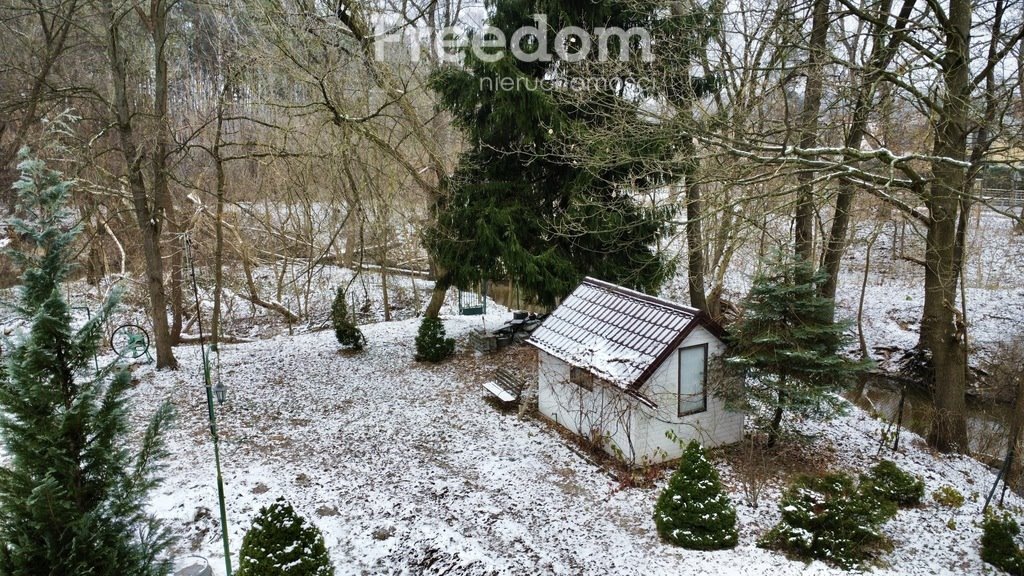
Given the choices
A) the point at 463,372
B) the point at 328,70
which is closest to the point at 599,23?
the point at 328,70

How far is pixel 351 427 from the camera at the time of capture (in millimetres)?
10648

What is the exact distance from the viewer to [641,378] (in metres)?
8.59

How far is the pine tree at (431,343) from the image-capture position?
14008 millimetres

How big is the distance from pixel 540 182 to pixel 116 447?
1103 cm

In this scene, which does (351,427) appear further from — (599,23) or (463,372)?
(599,23)

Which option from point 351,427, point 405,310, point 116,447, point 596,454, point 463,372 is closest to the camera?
point 116,447

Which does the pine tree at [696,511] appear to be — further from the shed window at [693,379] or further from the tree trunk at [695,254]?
the tree trunk at [695,254]

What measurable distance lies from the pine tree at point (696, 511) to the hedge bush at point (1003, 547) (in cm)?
289

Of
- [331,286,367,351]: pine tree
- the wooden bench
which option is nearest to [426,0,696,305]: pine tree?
the wooden bench

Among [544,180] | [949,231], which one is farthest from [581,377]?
[949,231]

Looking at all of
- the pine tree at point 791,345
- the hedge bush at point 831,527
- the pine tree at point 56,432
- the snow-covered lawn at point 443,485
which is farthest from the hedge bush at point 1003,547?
the pine tree at point 56,432

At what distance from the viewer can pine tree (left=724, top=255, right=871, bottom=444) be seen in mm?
8742

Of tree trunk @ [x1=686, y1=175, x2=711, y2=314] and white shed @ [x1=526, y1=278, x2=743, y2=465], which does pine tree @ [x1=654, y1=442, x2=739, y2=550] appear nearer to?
white shed @ [x1=526, y1=278, x2=743, y2=465]

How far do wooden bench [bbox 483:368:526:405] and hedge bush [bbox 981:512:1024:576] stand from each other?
691 centimetres
